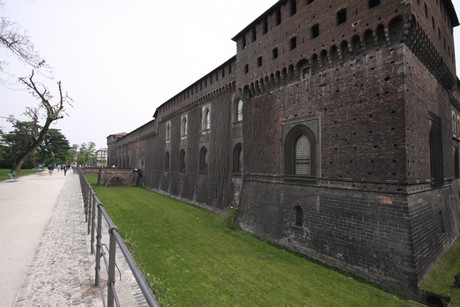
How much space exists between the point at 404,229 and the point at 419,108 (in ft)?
14.8

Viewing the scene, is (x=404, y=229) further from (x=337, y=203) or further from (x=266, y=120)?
(x=266, y=120)

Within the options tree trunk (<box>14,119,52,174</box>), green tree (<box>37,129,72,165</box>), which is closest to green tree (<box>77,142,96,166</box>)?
green tree (<box>37,129,72,165</box>)

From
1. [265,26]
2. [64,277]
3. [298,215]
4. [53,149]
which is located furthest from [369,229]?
[53,149]

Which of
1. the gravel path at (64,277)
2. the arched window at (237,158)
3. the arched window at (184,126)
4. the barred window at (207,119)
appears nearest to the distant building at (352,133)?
the arched window at (237,158)

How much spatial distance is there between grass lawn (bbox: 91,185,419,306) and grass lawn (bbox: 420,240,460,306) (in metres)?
1.00

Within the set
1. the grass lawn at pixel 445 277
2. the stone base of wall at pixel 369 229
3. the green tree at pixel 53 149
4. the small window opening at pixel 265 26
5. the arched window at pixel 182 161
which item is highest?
the small window opening at pixel 265 26

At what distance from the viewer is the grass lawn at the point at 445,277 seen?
23.9 feet

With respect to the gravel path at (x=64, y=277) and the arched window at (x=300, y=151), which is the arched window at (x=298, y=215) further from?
the gravel path at (x=64, y=277)

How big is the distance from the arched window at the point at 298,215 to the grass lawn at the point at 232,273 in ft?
4.56

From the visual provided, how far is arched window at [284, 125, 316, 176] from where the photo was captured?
11211mm

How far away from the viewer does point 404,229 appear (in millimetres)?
7898

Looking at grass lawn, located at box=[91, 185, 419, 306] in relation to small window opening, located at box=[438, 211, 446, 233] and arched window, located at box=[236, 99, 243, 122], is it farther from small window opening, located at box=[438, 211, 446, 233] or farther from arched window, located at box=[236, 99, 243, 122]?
arched window, located at box=[236, 99, 243, 122]

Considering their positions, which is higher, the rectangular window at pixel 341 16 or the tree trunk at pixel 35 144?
the rectangular window at pixel 341 16

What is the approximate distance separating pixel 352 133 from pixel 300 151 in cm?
286
